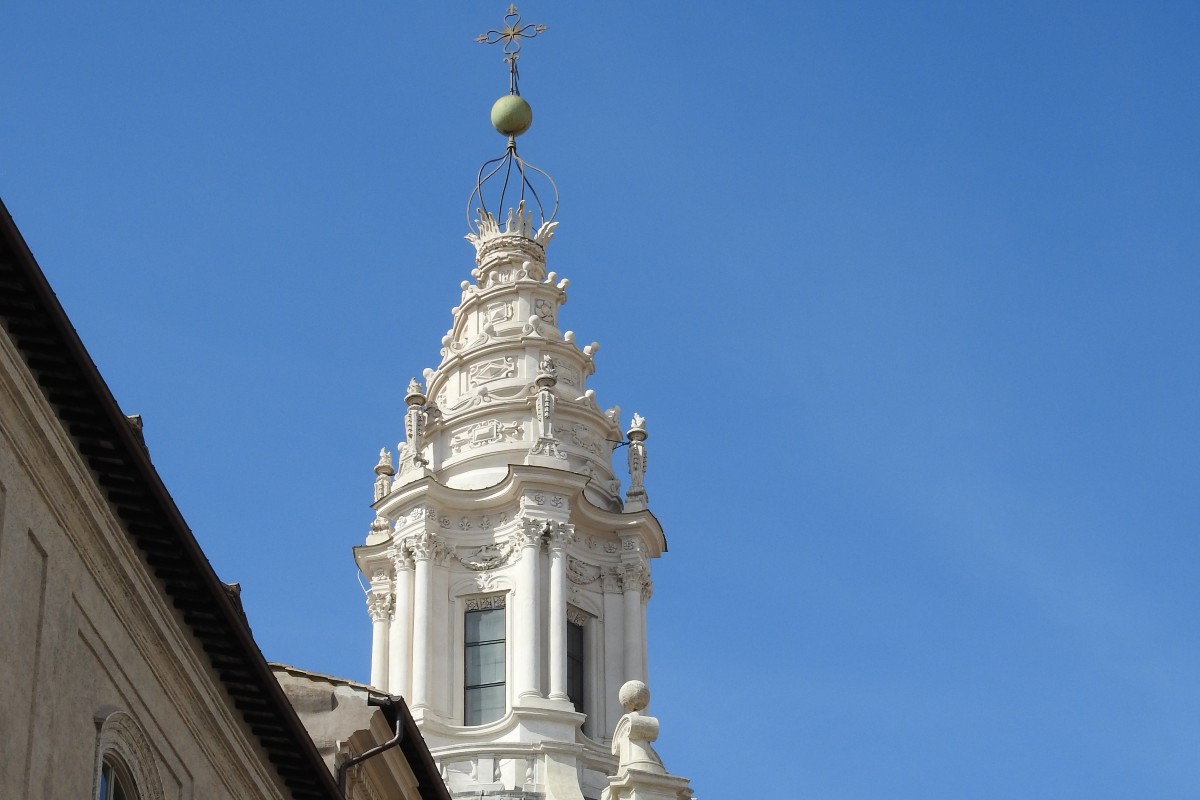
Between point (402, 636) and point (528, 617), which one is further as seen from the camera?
point (402, 636)

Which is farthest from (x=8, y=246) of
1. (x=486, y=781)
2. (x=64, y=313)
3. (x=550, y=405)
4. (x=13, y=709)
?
(x=550, y=405)

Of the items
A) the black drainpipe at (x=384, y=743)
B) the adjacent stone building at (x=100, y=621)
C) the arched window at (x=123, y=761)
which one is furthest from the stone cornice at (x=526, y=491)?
the arched window at (x=123, y=761)

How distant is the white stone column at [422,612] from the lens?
2000 inches

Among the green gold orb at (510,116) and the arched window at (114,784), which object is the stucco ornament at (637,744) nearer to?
the arched window at (114,784)

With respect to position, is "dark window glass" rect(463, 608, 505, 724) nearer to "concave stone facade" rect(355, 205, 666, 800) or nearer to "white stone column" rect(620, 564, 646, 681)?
"concave stone facade" rect(355, 205, 666, 800)

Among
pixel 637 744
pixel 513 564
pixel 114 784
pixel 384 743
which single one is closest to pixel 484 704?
pixel 513 564

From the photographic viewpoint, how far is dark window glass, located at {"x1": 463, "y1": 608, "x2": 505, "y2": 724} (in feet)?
167

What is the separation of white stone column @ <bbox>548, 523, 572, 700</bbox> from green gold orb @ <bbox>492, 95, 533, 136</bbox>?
13.3 m

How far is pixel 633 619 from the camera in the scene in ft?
174

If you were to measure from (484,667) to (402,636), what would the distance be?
1817 millimetres

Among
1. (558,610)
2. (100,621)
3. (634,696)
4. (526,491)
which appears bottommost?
(100,621)

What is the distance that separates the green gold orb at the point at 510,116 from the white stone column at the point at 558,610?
13.3 metres

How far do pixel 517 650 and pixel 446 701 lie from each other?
172cm

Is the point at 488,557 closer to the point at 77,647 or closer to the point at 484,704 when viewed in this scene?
the point at 484,704
